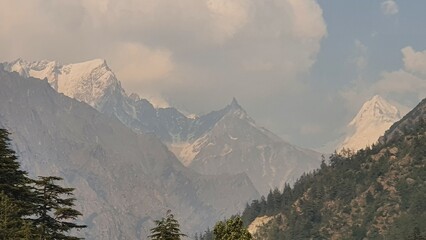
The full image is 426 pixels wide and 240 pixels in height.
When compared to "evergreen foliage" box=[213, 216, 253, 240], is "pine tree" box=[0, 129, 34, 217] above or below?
above

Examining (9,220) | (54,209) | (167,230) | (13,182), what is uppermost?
(13,182)

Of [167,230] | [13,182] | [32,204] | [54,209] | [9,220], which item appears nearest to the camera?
[9,220]

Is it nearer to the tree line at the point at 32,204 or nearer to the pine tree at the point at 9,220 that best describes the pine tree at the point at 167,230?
the tree line at the point at 32,204

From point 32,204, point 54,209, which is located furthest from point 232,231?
point 32,204

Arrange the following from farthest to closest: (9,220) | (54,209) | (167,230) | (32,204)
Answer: (54,209) < (32,204) < (167,230) < (9,220)

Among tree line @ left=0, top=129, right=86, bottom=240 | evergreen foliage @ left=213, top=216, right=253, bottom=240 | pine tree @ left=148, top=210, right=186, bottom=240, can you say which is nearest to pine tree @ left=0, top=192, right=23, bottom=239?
tree line @ left=0, top=129, right=86, bottom=240

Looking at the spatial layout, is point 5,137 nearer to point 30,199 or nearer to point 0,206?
point 30,199

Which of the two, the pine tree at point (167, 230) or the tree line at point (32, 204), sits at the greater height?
the tree line at point (32, 204)

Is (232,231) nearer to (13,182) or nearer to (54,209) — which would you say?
(54,209)

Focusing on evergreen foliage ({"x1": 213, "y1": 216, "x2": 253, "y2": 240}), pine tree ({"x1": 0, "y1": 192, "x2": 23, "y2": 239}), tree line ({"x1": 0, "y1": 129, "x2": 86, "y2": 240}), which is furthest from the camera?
tree line ({"x1": 0, "y1": 129, "x2": 86, "y2": 240})

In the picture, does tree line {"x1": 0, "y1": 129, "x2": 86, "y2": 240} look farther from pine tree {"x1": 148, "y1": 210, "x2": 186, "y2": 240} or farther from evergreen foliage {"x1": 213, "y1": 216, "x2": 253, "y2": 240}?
evergreen foliage {"x1": 213, "y1": 216, "x2": 253, "y2": 240}

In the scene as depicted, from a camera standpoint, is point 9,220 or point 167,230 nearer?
point 9,220

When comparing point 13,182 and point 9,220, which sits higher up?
point 13,182

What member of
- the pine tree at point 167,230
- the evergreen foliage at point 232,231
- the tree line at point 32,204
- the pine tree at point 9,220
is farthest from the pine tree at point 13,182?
the evergreen foliage at point 232,231
